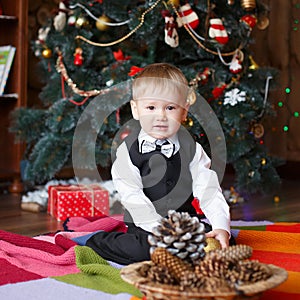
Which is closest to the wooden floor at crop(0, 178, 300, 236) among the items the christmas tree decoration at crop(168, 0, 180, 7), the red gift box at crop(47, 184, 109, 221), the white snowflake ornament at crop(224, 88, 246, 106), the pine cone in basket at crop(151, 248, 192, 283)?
the red gift box at crop(47, 184, 109, 221)

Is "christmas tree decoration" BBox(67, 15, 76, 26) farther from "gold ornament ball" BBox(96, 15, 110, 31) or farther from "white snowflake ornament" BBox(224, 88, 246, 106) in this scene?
"white snowflake ornament" BBox(224, 88, 246, 106)

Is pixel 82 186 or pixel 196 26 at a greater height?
pixel 196 26

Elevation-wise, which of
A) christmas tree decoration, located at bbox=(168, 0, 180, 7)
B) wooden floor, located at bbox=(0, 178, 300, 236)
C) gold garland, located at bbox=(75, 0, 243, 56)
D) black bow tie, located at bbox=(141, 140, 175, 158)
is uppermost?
christmas tree decoration, located at bbox=(168, 0, 180, 7)

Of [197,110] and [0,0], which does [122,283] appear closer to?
[197,110]

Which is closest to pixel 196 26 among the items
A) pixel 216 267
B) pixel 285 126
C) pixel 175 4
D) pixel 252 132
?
pixel 175 4

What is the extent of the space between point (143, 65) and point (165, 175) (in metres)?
1.16

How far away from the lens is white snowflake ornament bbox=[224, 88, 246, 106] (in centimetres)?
252

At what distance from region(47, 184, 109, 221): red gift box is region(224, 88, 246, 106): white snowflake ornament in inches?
26.5

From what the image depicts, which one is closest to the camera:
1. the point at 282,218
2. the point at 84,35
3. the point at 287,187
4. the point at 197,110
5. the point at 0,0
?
the point at 282,218

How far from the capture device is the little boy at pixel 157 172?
1.43 metres

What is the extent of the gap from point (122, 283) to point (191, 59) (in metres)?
1.66

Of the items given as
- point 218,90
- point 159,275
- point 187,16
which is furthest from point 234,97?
point 159,275

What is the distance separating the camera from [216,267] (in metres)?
1.00

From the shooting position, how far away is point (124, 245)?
4.70 ft
